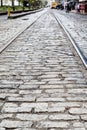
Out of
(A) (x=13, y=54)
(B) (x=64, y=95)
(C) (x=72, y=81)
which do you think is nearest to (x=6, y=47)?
(A) (x=13, y=54)

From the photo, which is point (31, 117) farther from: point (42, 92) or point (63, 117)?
point (42, 92)

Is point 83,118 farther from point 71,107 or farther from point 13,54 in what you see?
point 13,54

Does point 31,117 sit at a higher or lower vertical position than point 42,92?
higher

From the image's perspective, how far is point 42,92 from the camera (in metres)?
5.55

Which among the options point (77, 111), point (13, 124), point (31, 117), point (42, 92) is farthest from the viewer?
point (42, 92)

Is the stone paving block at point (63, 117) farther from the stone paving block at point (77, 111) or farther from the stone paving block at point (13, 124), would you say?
the stone paving block at point (13, 124)


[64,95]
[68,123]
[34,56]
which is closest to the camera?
[68,123]

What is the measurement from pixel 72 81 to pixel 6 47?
16.4ft

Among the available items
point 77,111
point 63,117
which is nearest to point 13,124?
point 63,117

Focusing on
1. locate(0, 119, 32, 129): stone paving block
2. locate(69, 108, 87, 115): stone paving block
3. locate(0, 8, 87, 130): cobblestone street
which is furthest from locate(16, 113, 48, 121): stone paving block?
locate(69, 108, 87, 115): stone paving block

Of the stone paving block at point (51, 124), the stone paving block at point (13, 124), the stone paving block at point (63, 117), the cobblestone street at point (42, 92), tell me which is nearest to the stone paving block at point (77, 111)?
the cobblestone street at point (42, 92)

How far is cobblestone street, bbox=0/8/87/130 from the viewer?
420 cm

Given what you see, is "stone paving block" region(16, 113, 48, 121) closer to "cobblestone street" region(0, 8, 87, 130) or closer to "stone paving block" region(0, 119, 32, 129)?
"cobblestone street" region(0, 8, 87, 130)

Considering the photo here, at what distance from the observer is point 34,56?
933 cm
